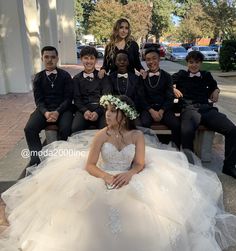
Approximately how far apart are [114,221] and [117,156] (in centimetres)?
69

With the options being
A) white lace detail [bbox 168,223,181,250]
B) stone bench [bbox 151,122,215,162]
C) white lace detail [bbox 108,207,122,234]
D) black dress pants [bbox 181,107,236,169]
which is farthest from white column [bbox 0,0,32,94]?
white lace detail [bbox 168,223,181,250]

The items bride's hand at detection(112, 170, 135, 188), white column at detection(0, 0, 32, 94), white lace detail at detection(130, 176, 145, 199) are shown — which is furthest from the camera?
white column at detection(0, 0, 32, 94)

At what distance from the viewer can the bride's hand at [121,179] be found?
2.95 m

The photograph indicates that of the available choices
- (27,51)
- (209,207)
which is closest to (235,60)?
(27,51)

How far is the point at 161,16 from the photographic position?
51594mm

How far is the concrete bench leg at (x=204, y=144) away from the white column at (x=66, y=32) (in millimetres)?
19561

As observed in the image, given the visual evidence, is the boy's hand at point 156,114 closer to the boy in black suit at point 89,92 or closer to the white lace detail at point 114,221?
the boy in black suit at point 89,92

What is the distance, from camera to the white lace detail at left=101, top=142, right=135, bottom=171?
10.5 ft

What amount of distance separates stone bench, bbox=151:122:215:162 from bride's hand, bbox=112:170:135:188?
164 cm

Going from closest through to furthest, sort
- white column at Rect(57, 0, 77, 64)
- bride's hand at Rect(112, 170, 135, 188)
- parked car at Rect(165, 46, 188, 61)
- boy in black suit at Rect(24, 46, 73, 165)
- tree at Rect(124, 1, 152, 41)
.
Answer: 1. bride's hand at Rect(112, 170, 135, 188)
2. boy in black suit at Rect(24, 46, 73, 165)
3. white column at Rect(57, 0, 77, 64)
4. parked car at Rect(165, 46, 188, 61)
5. tree at Rect(124, 1, 152, 41)

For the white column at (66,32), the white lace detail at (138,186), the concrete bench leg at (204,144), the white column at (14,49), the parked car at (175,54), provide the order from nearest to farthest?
the white lace detail at (138,186) → the concrete bench leg at (204,144) → the white column at (14,49) → the white column at (66,32) → the parked car at (175,54)

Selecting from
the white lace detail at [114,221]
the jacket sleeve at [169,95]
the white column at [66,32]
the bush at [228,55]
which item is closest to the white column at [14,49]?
the jacket sleeve at [169,95]

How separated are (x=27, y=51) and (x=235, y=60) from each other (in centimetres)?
1220

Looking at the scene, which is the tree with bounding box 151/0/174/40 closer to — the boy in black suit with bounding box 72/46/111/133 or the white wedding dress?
the boy in black suit with bounding box 72/46/111/133
